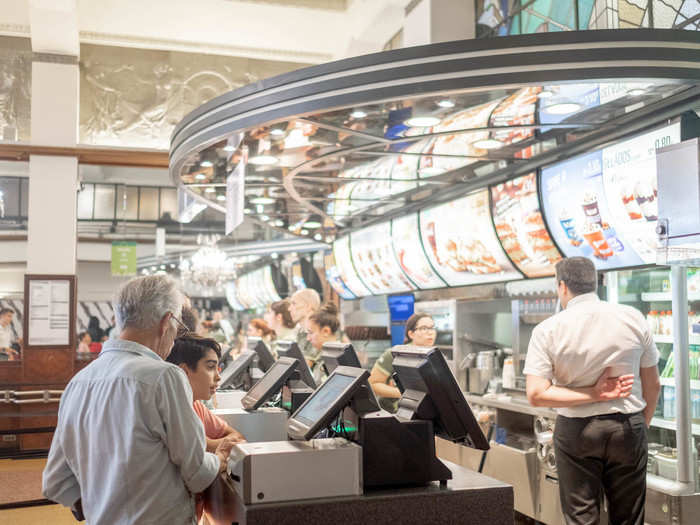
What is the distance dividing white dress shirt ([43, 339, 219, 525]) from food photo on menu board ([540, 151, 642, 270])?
317 cm

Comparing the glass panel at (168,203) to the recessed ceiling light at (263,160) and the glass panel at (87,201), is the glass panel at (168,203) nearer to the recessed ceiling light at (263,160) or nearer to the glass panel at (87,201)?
the glass panel at (87,201)

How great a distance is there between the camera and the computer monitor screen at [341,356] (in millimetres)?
3475

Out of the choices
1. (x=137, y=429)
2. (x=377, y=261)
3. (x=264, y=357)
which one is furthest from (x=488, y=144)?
(x=377, y=261)

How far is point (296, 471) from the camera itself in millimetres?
2303

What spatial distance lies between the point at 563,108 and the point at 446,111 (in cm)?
67

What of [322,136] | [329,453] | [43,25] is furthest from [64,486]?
[43,25]

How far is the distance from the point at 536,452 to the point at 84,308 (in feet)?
27.4

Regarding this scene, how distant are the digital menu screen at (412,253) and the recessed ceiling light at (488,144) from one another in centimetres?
241

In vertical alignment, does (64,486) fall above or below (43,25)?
below

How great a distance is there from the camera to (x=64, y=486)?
2564 mm

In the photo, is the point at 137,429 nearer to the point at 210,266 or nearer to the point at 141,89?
the point at 141,89

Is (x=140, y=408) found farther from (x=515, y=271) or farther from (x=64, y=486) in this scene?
(x=515, y=271)

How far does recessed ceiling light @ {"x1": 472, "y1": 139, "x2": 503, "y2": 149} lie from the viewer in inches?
193

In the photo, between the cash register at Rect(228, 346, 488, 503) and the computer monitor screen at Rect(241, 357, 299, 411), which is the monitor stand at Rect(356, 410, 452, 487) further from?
the computer monitor screen at Rect(241, 357, 299, 411)
